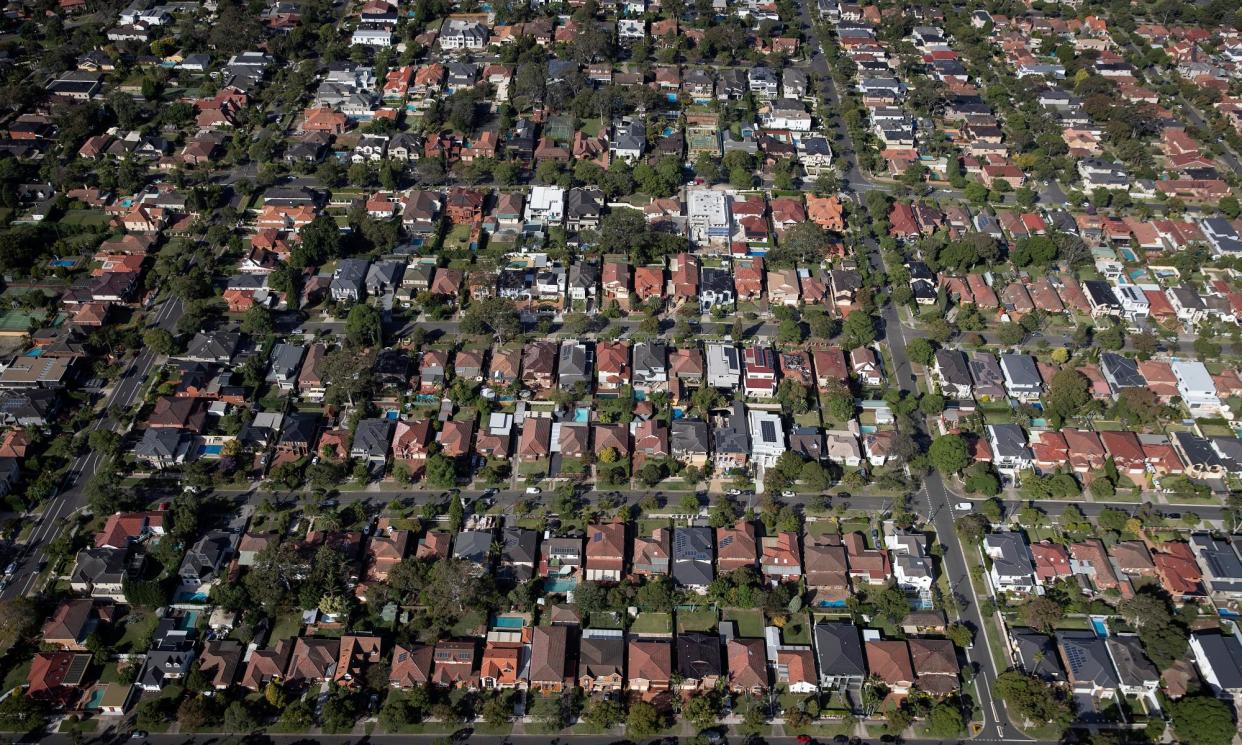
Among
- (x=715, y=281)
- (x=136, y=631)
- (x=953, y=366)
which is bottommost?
(x=136, y=631)

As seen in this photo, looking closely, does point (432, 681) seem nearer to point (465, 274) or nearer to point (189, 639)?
point (189, 639)

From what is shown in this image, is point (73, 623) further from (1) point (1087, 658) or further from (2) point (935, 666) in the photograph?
(1) point (1087, 658)

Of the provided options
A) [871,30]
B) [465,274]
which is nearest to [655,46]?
[871,30]

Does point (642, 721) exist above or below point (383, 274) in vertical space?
below

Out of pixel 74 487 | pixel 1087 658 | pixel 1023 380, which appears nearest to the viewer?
pixel 1087 658

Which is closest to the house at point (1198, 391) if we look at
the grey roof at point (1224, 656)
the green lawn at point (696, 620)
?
the grey roof at point (1224, 656)

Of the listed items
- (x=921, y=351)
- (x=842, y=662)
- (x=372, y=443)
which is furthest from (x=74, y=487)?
(x=921, y=351)

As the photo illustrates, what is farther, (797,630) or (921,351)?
(921,351)

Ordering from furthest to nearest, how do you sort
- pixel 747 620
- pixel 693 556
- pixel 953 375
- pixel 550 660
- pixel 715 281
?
pixel 715 281 < pixel 953 375 < pixel 693 556 < pixel 747 620 < pixel 550 660
